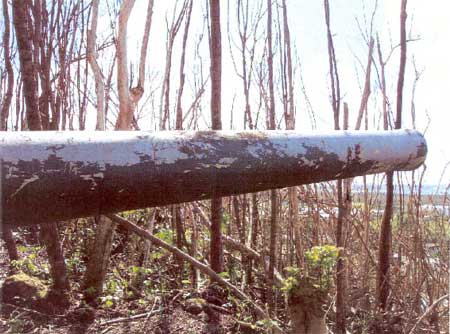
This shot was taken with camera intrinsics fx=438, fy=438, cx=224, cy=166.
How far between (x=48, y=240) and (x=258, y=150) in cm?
172

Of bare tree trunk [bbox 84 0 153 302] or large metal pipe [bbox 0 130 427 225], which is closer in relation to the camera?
large metal pipe [bbox 0 130 427 225]

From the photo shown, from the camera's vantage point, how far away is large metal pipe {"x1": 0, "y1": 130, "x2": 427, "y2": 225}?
0.59 m

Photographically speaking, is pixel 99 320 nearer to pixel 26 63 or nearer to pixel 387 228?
pixel 26 63

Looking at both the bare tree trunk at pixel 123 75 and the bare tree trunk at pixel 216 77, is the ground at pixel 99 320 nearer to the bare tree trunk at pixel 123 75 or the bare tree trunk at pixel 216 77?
the bare tree trunk at pixel 216 77

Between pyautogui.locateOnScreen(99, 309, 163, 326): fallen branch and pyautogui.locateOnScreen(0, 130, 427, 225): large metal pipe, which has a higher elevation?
pyautogui.locateOnScreen(0, 130, 427, 225): large metal pipe

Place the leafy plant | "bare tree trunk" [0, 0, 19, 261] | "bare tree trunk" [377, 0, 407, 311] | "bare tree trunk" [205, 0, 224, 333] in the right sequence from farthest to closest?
"bare tree trunk" [0, 0, 19, 261]
"bare tree trunk" [377, 0, 407, 311]
"bare tree trunk" [205, 0, 224, 333]
the leafy plant

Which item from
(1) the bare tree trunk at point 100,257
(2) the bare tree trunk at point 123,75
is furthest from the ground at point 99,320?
(2) the bare tree trunk at point 123,75

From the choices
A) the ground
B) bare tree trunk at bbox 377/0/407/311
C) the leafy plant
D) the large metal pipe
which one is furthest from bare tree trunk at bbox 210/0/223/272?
the large metal pipe

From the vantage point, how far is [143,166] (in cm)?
67

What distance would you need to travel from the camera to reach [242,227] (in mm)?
3271

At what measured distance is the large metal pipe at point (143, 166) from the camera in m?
0.59

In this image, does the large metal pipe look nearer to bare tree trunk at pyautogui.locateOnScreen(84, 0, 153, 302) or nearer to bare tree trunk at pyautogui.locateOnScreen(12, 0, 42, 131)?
bare tree trunk at pyautogui.locateOnScreen(12, 0, 42, 131)

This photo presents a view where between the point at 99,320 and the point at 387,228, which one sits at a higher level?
the point at 387,228

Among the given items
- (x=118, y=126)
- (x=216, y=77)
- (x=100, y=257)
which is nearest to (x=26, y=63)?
(x=118, y=126)
